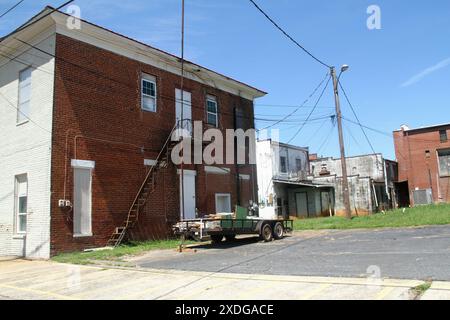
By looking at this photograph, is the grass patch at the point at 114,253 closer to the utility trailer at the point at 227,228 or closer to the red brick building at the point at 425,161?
the utility trailer at the point at 227,228

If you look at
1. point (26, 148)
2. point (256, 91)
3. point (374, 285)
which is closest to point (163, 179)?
point (26, 148)

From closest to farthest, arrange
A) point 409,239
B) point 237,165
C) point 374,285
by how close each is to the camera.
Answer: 1. point 374,285
2. point 409,239
3. point 237,165

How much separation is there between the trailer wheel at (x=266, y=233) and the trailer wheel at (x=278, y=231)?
26 centimetres

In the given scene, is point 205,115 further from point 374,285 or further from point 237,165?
point 374,285

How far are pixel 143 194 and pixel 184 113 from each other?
5.34 m

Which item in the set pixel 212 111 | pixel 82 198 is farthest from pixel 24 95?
pixel 212 111

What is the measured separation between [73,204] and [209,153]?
9.01m

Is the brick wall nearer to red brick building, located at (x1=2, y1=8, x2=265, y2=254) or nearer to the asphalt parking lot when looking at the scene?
red brick building, located at (x1=2, y1=8, x2=265, y2=254)

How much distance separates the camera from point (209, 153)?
80.0ft

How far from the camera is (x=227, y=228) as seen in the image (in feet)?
56.7

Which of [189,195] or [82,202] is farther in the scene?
[189,195]

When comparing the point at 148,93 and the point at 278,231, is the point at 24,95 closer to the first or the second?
the point at 148,93

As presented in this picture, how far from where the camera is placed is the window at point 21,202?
1778cm
